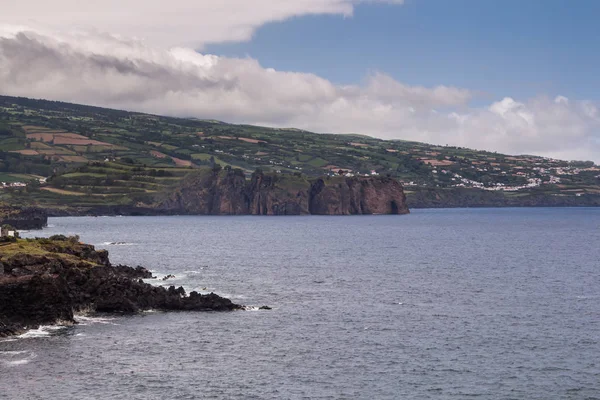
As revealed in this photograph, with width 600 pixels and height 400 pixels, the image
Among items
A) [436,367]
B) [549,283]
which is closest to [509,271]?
[549,283]

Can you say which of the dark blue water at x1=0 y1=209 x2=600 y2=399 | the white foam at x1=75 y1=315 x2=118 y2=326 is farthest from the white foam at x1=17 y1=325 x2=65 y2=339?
the white foam at x1=75 y1=315 x2=118 y2=326

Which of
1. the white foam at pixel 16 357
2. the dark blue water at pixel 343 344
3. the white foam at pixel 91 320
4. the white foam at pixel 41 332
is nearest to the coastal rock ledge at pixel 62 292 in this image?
the white foam at pixel 41 332

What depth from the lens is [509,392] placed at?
56281 millimetres

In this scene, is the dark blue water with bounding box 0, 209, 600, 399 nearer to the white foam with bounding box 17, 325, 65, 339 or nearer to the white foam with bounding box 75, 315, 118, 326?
the white foam with bounding box 75, 315, 118, 326

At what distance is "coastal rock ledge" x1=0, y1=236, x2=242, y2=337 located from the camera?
73.5 m

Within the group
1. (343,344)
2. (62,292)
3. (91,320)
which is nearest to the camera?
(343,344)

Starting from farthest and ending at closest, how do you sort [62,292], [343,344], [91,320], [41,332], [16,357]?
[91,320]
[62,292]
[41,332]
[343,344]
[16,357]

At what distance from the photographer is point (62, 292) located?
7662cm

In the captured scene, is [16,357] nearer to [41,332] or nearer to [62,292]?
[41,332]

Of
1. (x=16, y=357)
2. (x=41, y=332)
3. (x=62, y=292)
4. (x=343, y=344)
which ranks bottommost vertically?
(x=16, y=357)

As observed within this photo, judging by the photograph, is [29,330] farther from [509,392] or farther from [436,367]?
[509,392]

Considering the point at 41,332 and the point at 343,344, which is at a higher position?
the point at 343,344

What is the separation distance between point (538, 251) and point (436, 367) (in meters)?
106

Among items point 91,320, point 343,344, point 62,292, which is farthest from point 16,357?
point 343,344
